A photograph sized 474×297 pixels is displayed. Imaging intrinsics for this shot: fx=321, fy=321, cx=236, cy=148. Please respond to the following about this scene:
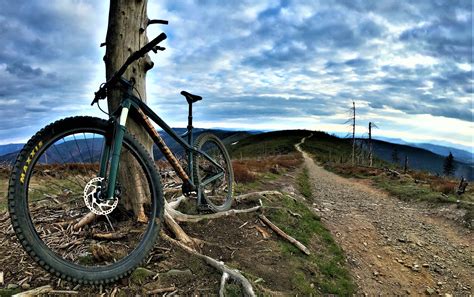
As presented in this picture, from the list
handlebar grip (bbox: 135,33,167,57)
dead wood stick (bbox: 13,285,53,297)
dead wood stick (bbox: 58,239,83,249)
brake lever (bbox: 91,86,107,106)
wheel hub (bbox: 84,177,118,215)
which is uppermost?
Answer: handlebar grip (bbox: 135,33,167,57)

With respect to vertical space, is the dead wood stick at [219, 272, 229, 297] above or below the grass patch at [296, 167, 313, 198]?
above

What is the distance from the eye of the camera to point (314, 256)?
661 cm

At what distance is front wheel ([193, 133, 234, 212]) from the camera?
23.2ft

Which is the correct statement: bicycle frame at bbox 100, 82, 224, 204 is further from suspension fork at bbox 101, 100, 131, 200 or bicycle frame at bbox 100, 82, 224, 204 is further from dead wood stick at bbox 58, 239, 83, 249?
dead wood stick at bbox 58, 239, 83, 249

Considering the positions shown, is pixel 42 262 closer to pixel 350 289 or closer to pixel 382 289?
pixel 350 289

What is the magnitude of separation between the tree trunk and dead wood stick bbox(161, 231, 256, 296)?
73 cm

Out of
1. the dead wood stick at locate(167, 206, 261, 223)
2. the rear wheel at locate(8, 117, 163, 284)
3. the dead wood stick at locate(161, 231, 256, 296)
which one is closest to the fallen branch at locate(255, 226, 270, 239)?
the dead wood stick at locate(167, 206, 261, 223)

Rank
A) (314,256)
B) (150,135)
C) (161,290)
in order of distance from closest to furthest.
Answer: (161,290) < (150,135) < (314,256)

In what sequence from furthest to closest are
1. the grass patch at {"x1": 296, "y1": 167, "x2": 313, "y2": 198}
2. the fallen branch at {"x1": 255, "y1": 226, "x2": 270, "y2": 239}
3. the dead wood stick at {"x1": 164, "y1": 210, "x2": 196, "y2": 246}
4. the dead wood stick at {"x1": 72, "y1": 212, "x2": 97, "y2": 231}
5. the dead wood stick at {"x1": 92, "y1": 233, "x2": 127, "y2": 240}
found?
the grass patch at {"x1": 296, "y1": 167, "x2": 313, "y2": 198} < the fallen branch at {"x1": 255, "y1": 226, "x2": 270, "y2": 239} < the dead wood stick at {"x1": 164, "y1": 210, "x2": 196, "y2": 246} < the dead wood stick at {"x1": 72, "y1": 212, "x2": 97, "y2": 231} < the dead wood stick at {"x1": 92, "y1": 233, "x2": 127, "y2": 240}

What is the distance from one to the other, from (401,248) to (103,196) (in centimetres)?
772

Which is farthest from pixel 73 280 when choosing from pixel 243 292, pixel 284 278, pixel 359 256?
pixel 359 256

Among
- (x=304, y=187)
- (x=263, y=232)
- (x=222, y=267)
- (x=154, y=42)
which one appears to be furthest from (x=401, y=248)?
(x=304, y=187)

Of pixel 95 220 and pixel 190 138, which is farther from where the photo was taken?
pixel 190 138

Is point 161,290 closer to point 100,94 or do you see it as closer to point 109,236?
→ point 109,236
